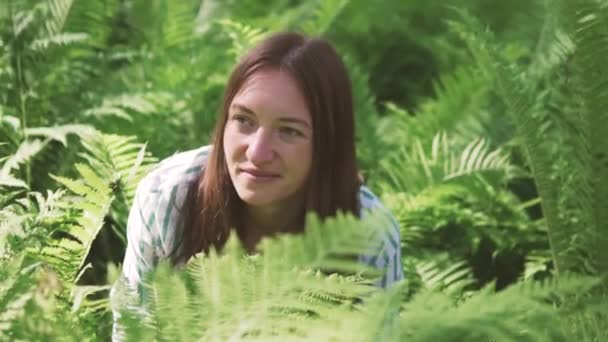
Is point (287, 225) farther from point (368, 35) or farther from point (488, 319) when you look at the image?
→ point (368, 35)

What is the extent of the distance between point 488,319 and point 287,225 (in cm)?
95

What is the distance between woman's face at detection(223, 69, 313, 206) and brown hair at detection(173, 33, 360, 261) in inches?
1.1

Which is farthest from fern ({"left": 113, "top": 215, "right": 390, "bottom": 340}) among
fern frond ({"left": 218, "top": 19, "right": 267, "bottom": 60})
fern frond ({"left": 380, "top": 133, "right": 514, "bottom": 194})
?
fern frond ({"left": 218, "top": 19, "right": 267, "bottom": 60})

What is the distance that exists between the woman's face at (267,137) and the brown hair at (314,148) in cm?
3

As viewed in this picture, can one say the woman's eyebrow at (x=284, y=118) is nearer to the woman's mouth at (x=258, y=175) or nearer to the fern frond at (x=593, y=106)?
the woman's mouth at (x=258, y=175)

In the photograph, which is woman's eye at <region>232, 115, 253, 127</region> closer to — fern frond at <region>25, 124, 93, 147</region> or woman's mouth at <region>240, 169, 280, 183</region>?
woman's mouth at <region>240, 169, 280, 183</region>

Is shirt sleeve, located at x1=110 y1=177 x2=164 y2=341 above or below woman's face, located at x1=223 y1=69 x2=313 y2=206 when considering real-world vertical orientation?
below

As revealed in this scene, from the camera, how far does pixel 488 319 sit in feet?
5.79

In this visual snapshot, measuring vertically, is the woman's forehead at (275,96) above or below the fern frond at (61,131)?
above

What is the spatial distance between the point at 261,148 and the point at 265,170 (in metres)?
0.07

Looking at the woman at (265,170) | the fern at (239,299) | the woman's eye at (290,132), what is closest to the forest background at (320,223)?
the fern at (239,299)

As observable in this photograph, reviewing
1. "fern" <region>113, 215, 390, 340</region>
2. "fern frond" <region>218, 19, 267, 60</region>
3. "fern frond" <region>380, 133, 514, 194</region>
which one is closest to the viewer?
"fern" <region>113, 215, 390, 340</region>

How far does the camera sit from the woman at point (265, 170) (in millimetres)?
2361

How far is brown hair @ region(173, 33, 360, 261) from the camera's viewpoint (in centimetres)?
238
